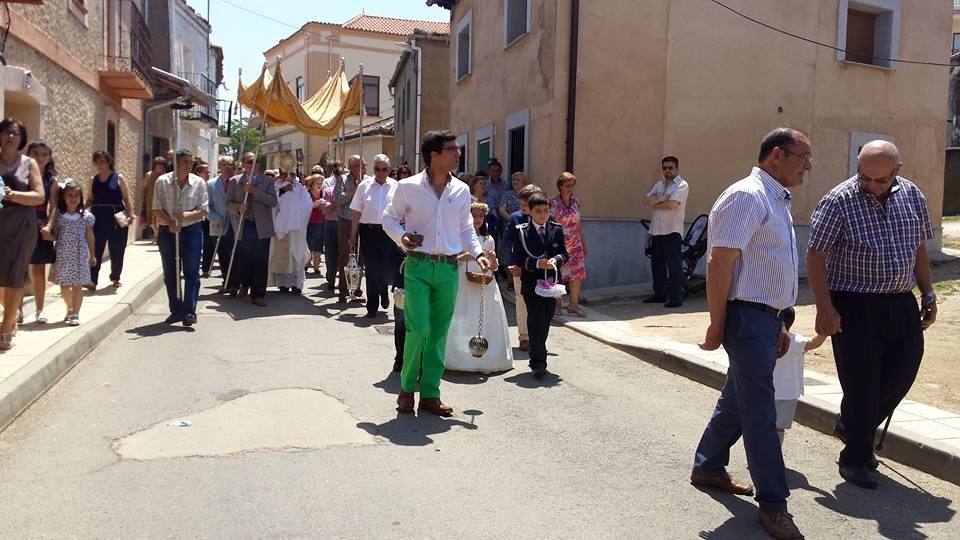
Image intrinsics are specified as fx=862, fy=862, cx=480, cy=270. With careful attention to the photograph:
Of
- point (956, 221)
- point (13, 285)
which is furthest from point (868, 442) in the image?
point (956, 221)

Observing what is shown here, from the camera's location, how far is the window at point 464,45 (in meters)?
18.5

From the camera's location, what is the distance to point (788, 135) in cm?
404

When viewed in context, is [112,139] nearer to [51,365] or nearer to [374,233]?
[374,233]

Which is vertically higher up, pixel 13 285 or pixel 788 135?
pixel 788 135

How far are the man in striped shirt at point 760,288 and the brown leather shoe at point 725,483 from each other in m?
0.45

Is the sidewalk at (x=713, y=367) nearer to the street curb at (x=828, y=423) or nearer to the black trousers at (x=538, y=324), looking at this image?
the street curb at (x=828, y=423)

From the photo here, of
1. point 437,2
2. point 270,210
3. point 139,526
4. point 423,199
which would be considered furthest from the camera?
point 437,2

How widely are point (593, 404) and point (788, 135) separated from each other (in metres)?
2.91

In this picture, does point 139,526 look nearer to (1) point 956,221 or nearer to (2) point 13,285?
(2) point 13,285

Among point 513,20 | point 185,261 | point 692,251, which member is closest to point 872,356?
point 185,261

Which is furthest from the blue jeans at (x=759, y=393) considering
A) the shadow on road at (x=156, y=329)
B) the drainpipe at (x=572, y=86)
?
the drainpipe at (x=572, y=86)

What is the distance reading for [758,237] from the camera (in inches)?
156

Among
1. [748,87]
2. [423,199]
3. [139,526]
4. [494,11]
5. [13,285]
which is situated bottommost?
[139,526]

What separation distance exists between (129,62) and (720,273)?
16.0 meters
